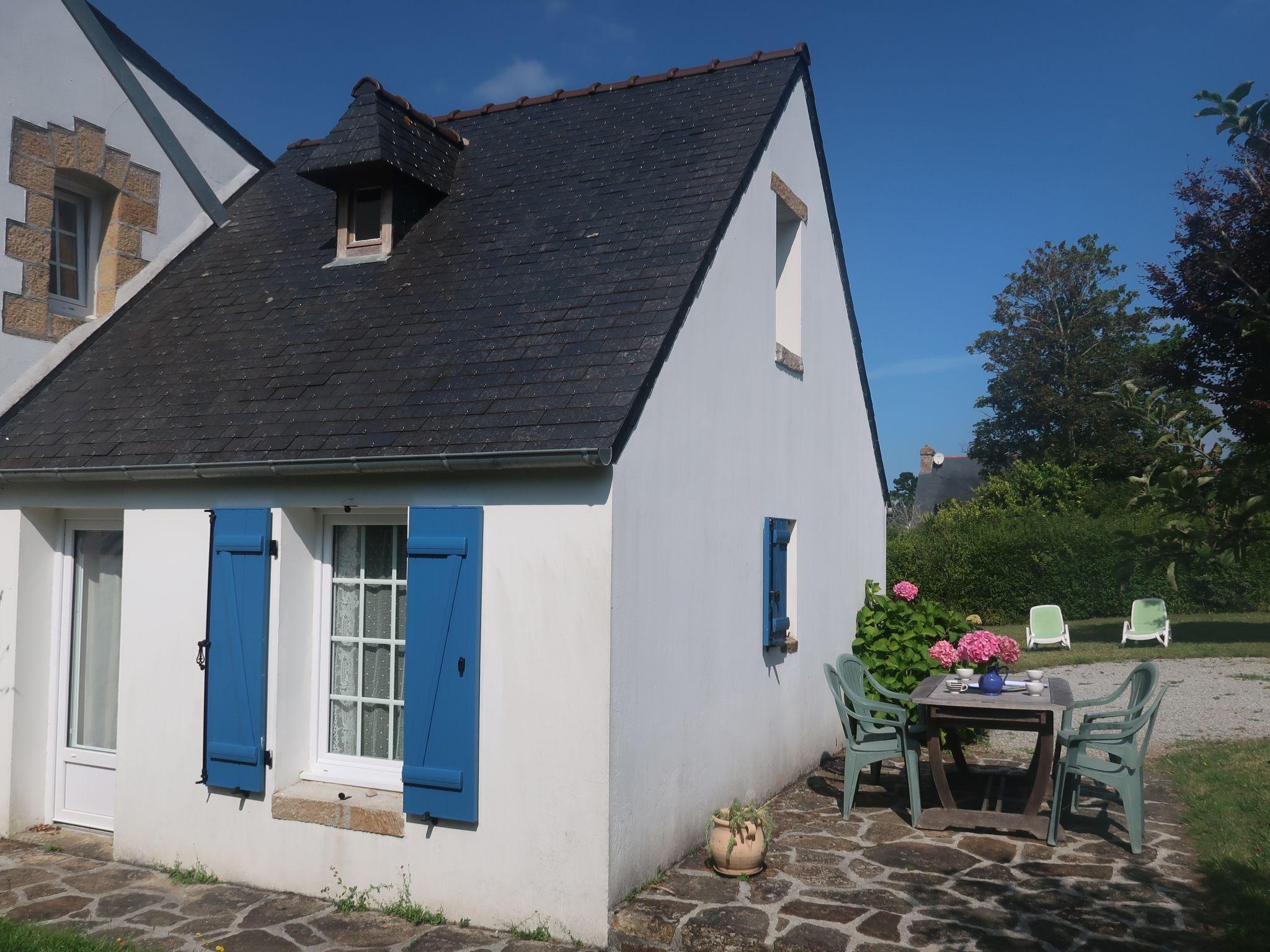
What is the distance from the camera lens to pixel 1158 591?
22.5 metres

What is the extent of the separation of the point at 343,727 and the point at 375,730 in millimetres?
256

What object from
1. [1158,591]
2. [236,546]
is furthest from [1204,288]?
[236,546]

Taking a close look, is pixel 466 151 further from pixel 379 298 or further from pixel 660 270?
pixel 660 270

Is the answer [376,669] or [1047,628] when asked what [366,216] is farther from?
[1047,628]

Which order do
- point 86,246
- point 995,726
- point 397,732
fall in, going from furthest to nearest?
point 86,246, point 995,726, point 397,732

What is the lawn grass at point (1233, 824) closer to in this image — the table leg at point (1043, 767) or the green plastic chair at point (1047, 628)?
the table leg at point (1043, 767)

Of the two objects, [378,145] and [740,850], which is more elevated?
→ [378,145]

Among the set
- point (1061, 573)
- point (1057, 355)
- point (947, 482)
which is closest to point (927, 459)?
point (947, 482)

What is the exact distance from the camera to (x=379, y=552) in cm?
603

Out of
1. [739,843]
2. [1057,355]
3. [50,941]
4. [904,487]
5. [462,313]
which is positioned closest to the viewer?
[50,941]

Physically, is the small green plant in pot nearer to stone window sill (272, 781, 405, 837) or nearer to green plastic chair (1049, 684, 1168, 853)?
stone window sill (272, 781, 405, 837)

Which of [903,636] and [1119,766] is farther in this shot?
[903,636]

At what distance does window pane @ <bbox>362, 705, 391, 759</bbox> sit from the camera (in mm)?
5891

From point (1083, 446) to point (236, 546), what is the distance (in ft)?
120
